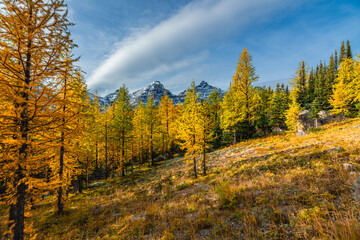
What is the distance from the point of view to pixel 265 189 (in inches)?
258

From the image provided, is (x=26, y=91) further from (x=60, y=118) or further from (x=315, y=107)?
(x=315, y=107)

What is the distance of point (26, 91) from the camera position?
15.6ft

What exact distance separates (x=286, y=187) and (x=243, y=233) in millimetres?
3472

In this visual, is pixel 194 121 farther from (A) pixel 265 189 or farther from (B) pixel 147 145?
(B) pixel 147 145

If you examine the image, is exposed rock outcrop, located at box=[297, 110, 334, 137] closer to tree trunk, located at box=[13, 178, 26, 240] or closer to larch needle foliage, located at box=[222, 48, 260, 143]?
larch needle foliage, located at box=[222, 48, 260, 143]

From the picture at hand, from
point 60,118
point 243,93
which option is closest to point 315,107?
point 243,93

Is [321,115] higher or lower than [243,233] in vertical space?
higher

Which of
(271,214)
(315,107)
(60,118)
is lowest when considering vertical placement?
(271,214)

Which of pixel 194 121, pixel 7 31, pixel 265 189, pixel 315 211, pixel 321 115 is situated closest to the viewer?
pixel 315 211

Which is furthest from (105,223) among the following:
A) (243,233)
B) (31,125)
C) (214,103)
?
(214,103)

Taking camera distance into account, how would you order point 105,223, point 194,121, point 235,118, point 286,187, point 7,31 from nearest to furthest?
point 7,31 < point 286,187 < point 105,223 < point 194,121 < point 235,118

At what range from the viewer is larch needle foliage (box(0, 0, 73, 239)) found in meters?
4.93

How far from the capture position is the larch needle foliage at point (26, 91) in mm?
4926

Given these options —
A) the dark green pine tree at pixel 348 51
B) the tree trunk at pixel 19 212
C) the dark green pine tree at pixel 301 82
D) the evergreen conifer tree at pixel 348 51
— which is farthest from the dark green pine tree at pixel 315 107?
the tree trunk at pixel 19 212
